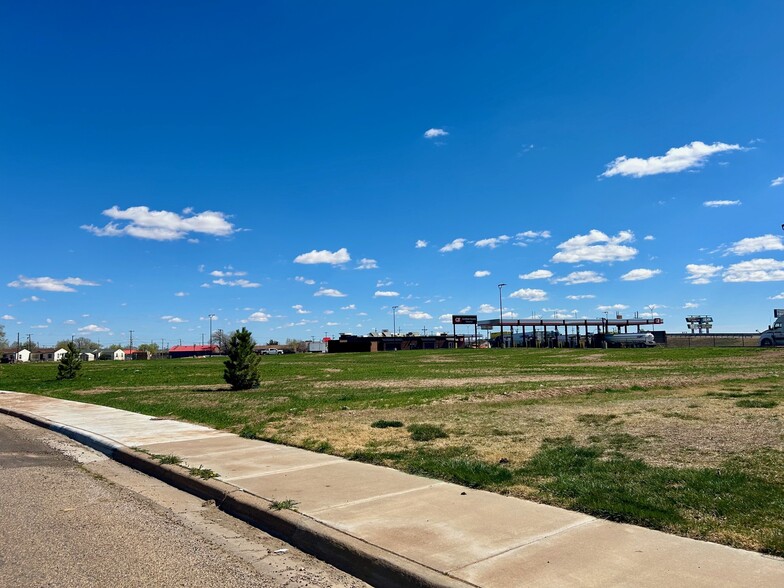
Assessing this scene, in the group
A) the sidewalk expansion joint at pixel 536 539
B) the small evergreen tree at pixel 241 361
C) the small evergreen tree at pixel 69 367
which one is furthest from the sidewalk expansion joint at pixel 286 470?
the small evergreen tree at pixel 69 367

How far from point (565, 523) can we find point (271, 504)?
3.14 meters

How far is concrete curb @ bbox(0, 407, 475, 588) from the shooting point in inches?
183

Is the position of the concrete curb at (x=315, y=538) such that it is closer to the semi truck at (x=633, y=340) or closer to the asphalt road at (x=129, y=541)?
the asphalt road at (x=129, y=541)

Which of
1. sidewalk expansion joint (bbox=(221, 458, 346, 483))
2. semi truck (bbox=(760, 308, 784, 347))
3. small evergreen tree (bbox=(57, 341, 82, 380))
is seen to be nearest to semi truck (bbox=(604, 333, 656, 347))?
semi truck (bbox=(760, 308, 784, 347))

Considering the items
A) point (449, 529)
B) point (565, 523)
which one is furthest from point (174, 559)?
point (565, 523)

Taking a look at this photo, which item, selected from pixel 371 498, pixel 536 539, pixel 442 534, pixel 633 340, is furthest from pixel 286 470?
pixel 633 340

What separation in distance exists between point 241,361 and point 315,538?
19.1 meters

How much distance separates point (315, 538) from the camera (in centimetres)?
567

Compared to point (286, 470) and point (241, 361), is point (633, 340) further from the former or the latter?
point (286, 470)

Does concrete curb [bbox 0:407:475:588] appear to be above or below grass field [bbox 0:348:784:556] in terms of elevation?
below

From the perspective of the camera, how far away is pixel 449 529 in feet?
18.6

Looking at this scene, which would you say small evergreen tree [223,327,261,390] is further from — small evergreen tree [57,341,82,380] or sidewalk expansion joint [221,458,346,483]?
small evergreen tree [57,341,82,380]

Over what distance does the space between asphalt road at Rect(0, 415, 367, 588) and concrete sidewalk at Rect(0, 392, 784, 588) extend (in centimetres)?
23

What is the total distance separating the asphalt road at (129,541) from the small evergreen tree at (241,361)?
1477 cm
